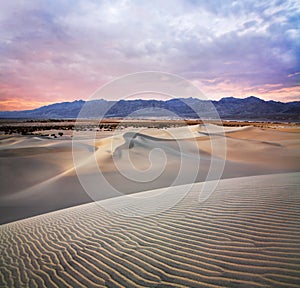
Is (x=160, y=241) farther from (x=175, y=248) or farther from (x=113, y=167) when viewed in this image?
(x=113, y=167)

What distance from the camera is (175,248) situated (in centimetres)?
288

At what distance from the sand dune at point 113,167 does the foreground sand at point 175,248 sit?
3.37 metres

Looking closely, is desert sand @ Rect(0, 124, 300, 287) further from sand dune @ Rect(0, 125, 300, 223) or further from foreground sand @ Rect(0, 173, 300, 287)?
sand dune @ Rect(0, 125, 300, 223)

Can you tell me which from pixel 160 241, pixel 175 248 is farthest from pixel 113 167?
pixel 175 248

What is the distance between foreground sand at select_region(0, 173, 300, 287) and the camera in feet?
7.50

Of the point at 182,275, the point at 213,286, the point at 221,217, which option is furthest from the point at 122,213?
the point at 213,286

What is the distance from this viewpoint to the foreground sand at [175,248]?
2287 millimetres

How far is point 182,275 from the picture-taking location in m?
2.36

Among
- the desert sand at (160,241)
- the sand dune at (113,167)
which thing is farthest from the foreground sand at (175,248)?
the sand dune at (113,167)

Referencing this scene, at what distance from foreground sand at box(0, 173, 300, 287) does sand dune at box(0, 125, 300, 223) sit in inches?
133

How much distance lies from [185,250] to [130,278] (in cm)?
75

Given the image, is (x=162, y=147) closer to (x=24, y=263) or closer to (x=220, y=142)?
(x=220, y=142)

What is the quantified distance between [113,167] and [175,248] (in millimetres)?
8814

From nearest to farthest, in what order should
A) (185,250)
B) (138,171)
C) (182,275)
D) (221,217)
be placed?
(182,275) → (185,250) → (221,217) → (138,171)
